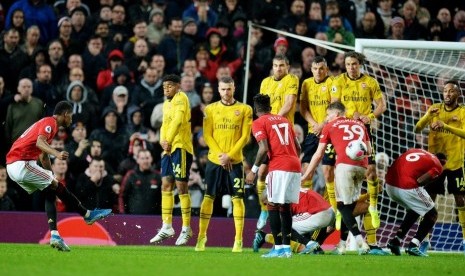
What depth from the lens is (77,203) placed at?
14.1m

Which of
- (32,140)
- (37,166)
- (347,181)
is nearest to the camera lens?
(32,140)

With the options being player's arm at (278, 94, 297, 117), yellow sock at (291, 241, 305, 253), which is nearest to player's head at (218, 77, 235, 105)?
player's arm at (278, 94, 297, 117)

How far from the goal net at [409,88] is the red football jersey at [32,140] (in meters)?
4.54

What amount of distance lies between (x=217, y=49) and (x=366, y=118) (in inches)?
229

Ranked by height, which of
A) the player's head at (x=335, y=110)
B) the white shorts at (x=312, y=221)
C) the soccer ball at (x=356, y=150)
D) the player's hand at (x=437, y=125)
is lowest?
the white shorts at (x=312, y=221)

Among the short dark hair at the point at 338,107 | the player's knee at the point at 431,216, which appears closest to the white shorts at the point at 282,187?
the short dark hair at the point at 338,107

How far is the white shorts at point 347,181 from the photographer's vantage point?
46.2ft

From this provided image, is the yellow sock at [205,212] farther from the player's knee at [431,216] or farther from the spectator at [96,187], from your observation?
the player's knee at [431,216]

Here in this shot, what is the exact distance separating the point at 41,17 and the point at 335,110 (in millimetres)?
8150

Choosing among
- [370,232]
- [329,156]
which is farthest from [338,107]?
[370,232]

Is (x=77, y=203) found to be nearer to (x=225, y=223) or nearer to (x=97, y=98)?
(x=225, y=223)

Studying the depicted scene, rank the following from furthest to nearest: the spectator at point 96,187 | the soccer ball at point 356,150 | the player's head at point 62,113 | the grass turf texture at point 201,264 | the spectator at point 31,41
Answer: the spectator at point 31,41
the spectator at point 96,187
the soccer ball at point 356,150
the player's head at point 62,113
the grass turf texture at point 201,264

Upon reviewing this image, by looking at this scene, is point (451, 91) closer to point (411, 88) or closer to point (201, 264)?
point (411, 88)

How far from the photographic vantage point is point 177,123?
48.9 feet
